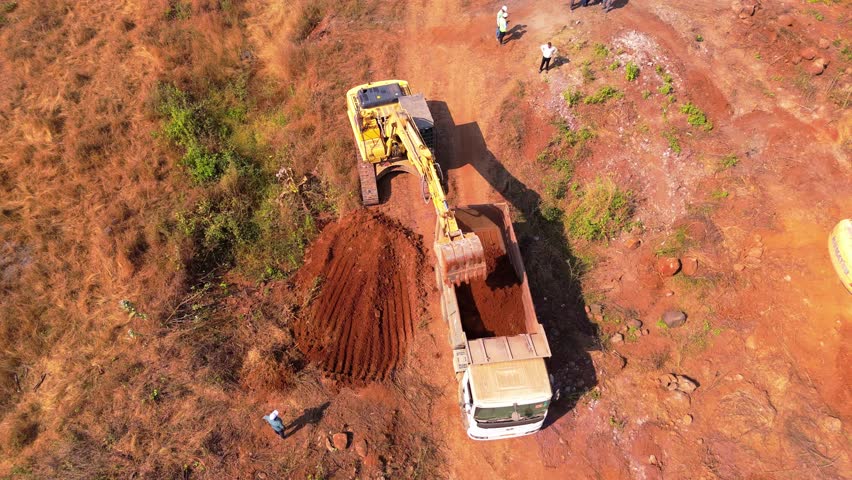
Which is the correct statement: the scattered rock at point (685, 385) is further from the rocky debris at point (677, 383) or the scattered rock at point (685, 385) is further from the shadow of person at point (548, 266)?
the shadow of person at point (548, 266)

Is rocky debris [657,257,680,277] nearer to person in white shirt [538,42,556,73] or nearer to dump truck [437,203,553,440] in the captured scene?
dump truck [437,203,553,440]

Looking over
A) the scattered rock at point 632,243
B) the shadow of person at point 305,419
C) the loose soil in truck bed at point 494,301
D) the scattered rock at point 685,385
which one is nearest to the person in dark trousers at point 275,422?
the shadow of person at point 305,419

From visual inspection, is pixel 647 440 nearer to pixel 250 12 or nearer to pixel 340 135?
pixel 340 135

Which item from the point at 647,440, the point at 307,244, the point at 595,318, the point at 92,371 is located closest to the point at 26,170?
the point at 92,371

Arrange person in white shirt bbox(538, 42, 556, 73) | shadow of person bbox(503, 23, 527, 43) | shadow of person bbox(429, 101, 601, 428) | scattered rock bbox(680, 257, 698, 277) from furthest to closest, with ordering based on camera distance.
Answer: shadow of person bbox(503, 23, 527, 43)
person in white shirt bbox(538, 42, 556, 73)
scattered rock bbox(680, 257, 698, 277)
shadow of person bbox(429, 101, 601, 428)

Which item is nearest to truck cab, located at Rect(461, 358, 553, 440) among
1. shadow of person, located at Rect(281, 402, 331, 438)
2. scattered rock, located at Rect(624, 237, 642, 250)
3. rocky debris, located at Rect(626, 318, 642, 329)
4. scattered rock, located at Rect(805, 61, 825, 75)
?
shadow of person, located at Rect(281, 402, 331, 438)

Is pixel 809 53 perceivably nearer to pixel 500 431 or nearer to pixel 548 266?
pixel 548 266
